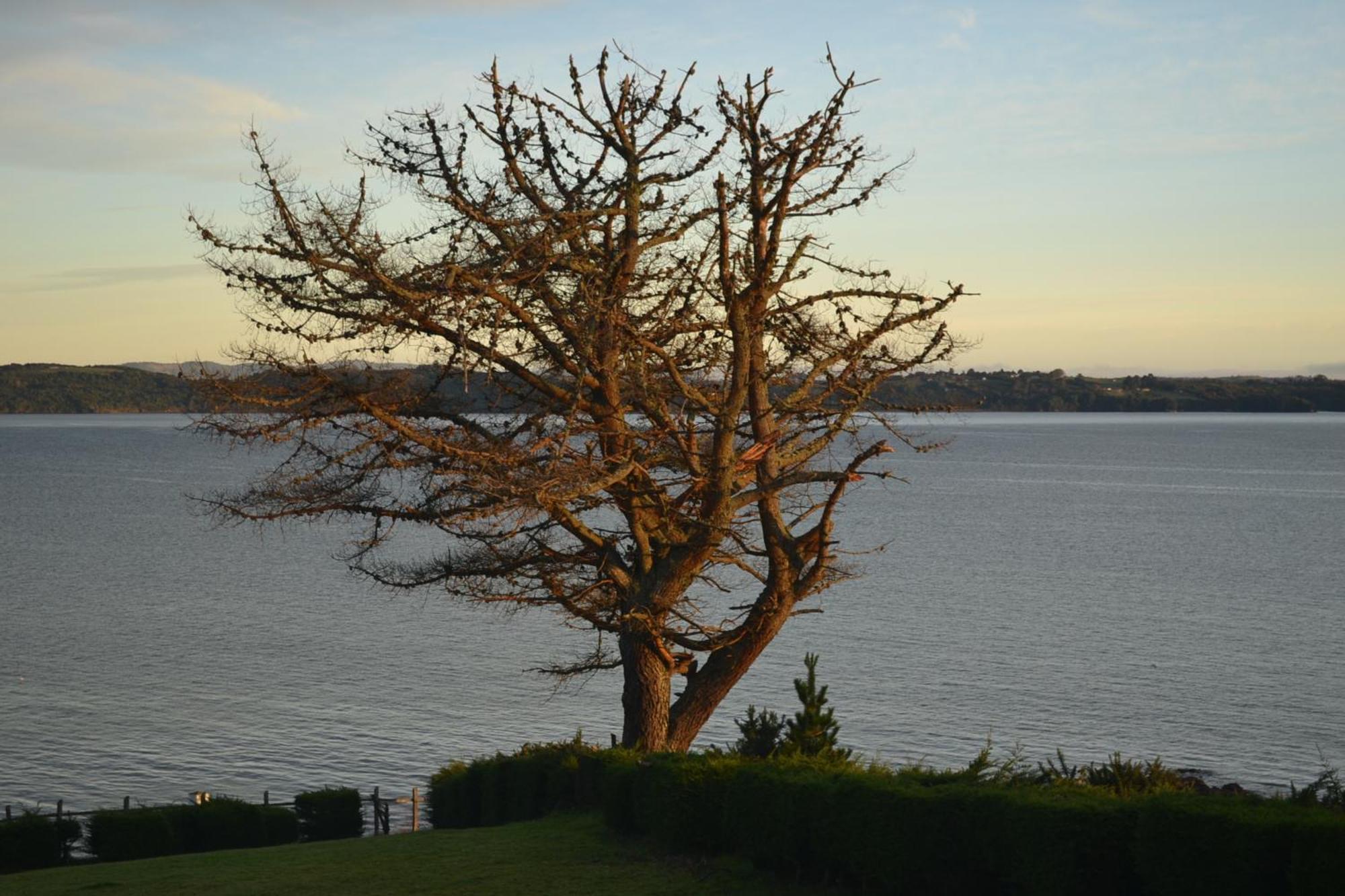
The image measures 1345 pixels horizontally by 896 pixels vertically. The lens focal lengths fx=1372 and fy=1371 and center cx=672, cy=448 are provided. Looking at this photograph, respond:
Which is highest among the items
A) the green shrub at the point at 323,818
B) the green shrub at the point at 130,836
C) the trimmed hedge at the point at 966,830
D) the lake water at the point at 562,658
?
the trimmed hedge at the point at 966,830

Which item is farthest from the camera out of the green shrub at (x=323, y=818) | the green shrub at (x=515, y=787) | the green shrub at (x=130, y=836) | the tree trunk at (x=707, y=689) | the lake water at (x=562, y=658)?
the lake water at (x=562, y=658)

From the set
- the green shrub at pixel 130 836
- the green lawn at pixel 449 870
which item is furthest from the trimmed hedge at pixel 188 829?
the green lawn at pixel 449 870

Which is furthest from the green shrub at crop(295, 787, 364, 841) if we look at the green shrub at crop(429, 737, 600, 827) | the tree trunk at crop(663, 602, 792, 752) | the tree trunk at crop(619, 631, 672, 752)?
the tree trunk at crop(663, 602, 792, 752)

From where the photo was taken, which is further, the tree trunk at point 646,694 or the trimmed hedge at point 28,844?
the trimmed hedge at point 28,844

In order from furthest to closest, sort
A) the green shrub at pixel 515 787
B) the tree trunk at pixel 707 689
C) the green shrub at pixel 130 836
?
the green shrub at pixel 130 836 → the tree trunk at pixel 707 689 → the green shrub at pixel 515 787

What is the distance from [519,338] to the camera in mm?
18453

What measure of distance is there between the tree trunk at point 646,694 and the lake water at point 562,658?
20.1 feet

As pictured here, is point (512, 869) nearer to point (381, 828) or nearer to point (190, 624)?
point (381, 828)

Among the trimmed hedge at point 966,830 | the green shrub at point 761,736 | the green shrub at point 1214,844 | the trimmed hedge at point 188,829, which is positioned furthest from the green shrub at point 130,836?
the green shrub at point 1214,844

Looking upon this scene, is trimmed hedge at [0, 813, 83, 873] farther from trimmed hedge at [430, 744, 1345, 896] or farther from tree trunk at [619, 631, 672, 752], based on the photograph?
trimmed hedge at [430, 744, 1345, 896]

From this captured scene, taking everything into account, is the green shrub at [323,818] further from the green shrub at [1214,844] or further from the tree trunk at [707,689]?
the green shrub at [1214,844]

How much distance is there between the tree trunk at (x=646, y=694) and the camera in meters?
18.3

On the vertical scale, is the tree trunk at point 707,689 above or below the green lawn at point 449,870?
above

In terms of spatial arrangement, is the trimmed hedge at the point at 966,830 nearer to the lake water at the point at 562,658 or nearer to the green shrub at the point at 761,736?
the green shrub at the point at 761,736
